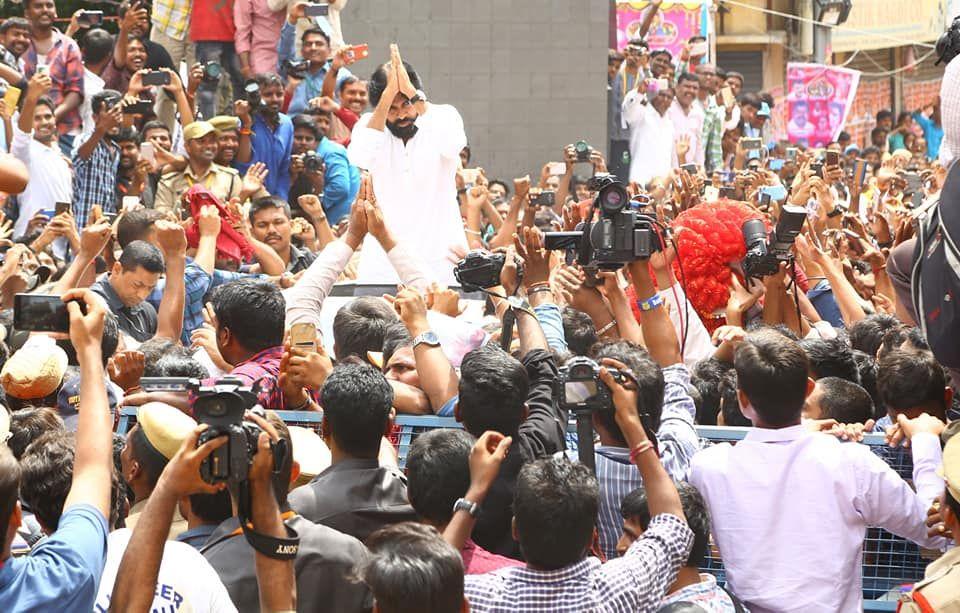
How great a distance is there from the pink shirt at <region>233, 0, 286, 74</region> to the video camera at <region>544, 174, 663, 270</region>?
7812 millimetres

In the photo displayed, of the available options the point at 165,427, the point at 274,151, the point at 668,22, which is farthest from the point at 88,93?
the point at 668,22

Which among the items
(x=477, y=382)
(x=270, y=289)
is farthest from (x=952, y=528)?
(x=270, y=289)

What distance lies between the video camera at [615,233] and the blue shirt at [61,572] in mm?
2328

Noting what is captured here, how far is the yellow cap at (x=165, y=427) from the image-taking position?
3.62m

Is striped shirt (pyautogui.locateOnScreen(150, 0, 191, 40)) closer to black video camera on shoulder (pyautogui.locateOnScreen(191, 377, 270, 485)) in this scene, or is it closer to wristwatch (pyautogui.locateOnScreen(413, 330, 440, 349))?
wristwatch (pyautogui.locateOnScreen(413, 330, 440, 349))

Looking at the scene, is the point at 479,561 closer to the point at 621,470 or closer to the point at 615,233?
the point at 621,470

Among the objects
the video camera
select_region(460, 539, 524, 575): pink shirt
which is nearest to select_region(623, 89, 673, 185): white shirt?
the video camera

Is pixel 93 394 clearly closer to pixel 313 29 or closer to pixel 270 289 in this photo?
pixel 270 289

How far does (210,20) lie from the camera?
1219 cm

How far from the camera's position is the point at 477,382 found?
4.06 meters

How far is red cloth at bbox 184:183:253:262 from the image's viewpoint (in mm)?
7902

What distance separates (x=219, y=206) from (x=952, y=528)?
5348 millimetres

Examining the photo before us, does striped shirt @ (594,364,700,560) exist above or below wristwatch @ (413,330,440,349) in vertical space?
below

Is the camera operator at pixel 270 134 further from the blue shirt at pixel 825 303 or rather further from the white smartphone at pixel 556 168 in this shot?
the blue shirt at pixel 825 303
